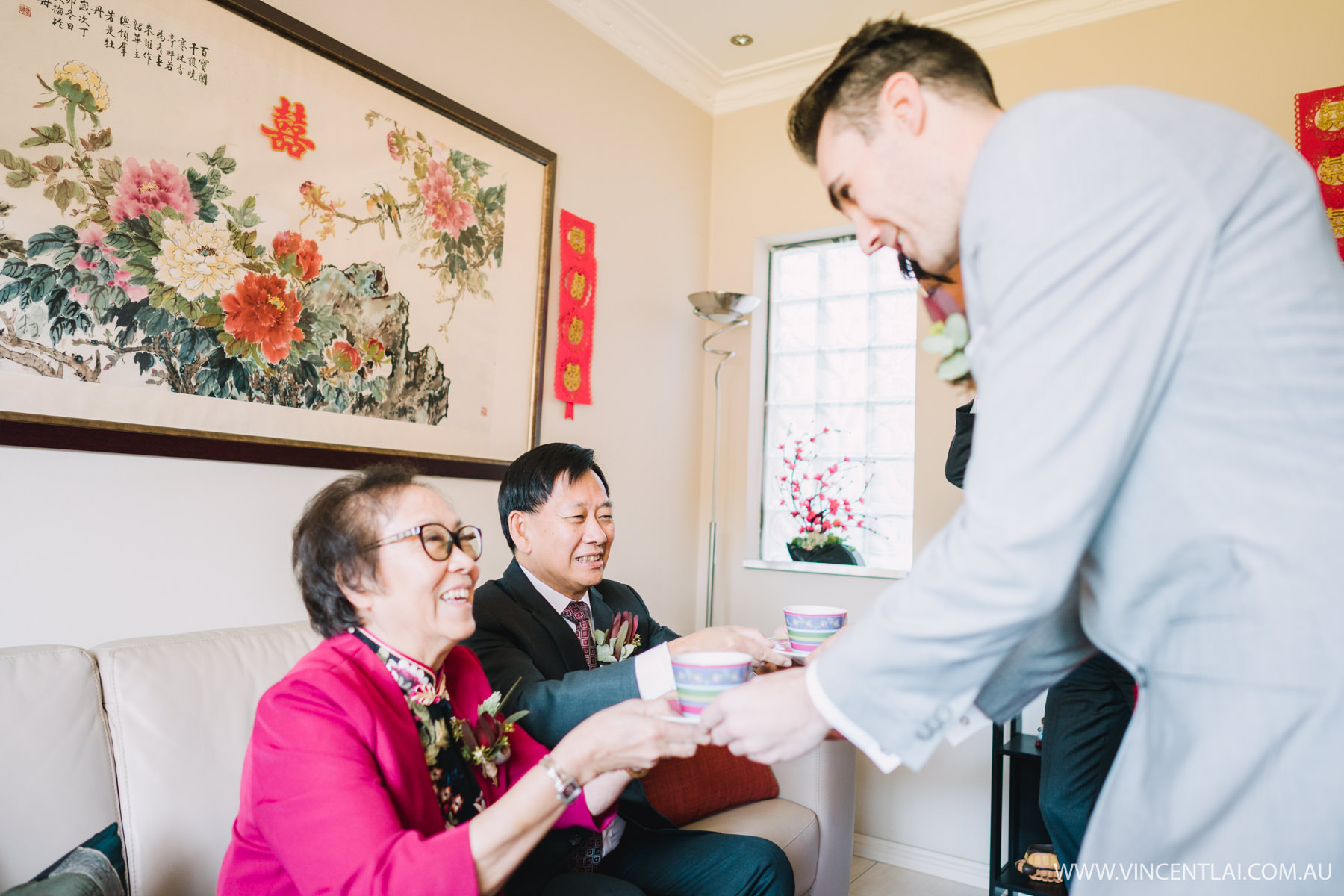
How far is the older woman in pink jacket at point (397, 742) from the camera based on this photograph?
40.9 inches

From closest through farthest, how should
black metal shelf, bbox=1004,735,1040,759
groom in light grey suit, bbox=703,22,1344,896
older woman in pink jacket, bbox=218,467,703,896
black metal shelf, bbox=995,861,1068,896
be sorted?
groom in light grey suit, bbox=703,22,1344,896 → older woman in pink jacket, bbox=218,467,703,896 → black metal shelf, bbox=995,861,1068,896 → black metal shelf, bbox=1004,735,1040,759

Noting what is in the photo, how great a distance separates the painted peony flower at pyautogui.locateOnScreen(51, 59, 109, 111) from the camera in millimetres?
1757

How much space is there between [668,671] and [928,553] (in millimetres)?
930

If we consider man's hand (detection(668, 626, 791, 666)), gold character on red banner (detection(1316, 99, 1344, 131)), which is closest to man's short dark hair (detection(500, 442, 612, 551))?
man's hand (detection(668, 626, 791, 666))

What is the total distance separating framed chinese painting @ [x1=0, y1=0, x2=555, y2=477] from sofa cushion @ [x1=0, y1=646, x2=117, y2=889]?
1.59 ft

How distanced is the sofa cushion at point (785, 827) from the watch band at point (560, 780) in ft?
3.61

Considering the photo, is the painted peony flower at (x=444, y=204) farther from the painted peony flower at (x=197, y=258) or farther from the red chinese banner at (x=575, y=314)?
the painted peony flower at (x=197, y=258)

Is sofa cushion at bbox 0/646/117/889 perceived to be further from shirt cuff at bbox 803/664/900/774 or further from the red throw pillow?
shirt cuff at bbox 803/664/900/774

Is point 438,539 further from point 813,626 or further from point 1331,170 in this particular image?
point 1331,170

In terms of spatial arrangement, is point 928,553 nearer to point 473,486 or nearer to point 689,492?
point 473,486

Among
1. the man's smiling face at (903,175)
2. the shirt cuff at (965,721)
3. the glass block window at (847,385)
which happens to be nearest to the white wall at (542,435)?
the glass block window at (847,385)

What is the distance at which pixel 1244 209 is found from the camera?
0.72 metres

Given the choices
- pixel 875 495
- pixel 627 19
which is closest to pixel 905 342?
pixel 875 495

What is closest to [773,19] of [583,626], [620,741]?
[583,626]
